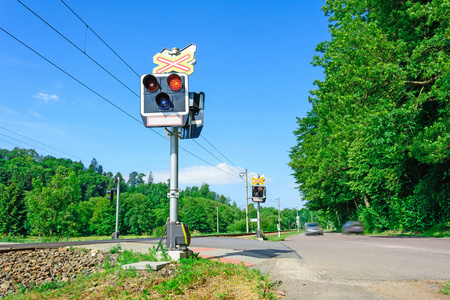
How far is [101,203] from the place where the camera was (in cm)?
10756

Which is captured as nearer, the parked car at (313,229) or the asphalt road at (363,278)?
the asphalt road at (363,278)

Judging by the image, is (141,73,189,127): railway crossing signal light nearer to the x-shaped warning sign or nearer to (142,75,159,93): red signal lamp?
(142,75,159,93): red signal lamp

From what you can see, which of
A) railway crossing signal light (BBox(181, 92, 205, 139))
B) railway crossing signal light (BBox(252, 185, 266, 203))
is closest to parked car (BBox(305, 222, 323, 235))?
railway crossing signal light (BBox(252, 185, 266, 203))

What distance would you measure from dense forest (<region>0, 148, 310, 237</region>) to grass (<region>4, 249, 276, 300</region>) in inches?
1025

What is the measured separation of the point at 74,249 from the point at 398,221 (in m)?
23.1

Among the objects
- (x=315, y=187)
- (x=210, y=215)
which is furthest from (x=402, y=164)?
(x=210, y=215)

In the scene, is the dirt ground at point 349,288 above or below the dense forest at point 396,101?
below

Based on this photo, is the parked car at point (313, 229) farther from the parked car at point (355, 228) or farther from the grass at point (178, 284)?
the grass at point (178, 284)

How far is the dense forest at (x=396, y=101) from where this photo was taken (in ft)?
51.6

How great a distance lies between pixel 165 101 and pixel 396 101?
14489 millimetres

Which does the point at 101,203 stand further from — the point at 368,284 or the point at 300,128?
the point at 368,284

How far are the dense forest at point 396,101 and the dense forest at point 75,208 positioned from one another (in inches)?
849

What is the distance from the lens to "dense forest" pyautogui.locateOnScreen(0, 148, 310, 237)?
52.8 metres

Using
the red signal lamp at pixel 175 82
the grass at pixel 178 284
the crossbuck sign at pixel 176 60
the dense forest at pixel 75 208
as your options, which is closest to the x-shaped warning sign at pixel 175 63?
the crossbuck sign at pixel 176 60
